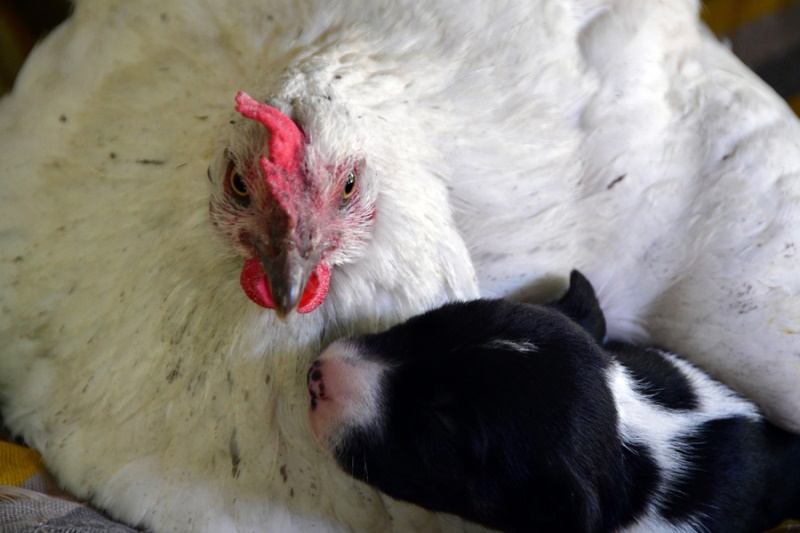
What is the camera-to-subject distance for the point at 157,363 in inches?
46.0

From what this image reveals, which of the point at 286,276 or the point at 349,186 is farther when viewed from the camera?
the point at 349,186

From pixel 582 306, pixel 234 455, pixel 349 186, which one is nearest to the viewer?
pixel 349 186

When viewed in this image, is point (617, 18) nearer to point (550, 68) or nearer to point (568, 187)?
point (550, 68)

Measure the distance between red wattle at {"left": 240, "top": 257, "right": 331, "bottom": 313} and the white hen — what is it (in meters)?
0.04

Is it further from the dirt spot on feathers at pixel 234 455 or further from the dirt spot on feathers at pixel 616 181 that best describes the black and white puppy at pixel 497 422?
the dirt spot on feathers at pixel 616 181

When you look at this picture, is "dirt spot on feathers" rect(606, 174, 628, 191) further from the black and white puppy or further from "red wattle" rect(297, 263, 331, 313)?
"red wattle" rect(297, 263, 331, 313)

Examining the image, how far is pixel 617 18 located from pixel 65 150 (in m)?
1.03

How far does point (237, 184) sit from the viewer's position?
1.01m

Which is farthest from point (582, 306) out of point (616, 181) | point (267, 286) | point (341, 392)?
point (267, 286)

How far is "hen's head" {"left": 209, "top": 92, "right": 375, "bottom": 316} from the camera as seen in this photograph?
95 cm

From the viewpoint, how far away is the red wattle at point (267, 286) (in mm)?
1001

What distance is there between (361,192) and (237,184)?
0.17 meters

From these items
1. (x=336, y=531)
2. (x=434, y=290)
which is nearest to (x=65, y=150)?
(x=434, y=290)

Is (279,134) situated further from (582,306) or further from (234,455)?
(582,306)
